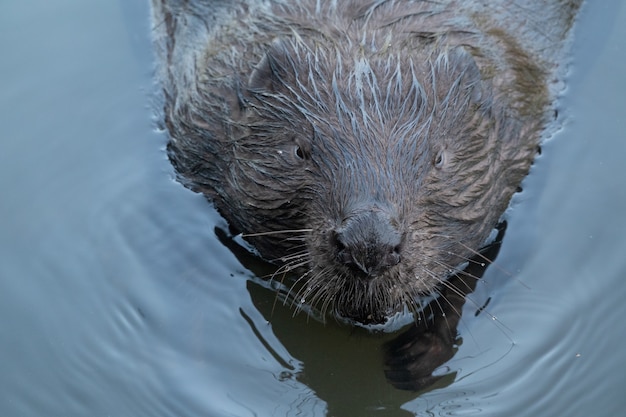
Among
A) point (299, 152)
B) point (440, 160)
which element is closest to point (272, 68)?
point (299, 152)

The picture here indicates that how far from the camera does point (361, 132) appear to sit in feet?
13.6

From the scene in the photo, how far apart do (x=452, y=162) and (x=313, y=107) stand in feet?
2.14

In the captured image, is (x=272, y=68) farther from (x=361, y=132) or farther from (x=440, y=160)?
(x=440, y=160)

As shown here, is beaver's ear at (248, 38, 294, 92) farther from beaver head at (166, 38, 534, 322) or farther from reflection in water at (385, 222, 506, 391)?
reflection in water at (385, 222, 506, 391)

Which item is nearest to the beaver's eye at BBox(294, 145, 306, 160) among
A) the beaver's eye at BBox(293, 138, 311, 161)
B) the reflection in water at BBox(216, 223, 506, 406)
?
the beaver's eye at BBox(293, 138, 311, 161)

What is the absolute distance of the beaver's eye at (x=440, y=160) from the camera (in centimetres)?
423

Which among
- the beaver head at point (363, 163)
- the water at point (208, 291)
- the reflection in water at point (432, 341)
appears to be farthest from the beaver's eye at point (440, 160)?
the water at point (208, 291)

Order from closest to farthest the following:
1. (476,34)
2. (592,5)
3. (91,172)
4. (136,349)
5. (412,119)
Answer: (412,119), (136,349), (476,34), (91,172), (592,5)

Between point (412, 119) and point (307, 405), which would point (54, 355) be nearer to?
point (307, 405)

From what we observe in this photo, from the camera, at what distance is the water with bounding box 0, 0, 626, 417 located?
4.30 metres

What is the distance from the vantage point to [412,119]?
4.21 m

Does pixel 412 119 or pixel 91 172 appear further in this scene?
pixel 91 172

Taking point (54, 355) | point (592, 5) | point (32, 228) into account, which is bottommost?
point (54, 355)

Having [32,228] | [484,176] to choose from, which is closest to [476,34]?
[484,176]
